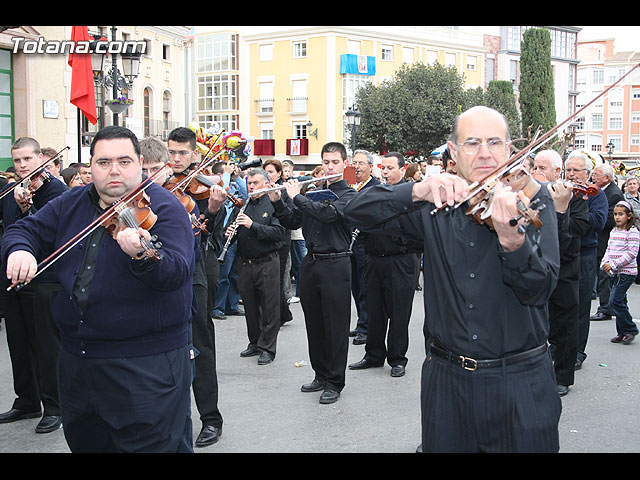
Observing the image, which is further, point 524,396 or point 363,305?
point 363,305

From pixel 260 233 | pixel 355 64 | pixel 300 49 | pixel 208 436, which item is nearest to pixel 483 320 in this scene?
pixel 208 436

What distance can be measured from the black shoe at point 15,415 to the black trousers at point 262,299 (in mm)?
2552

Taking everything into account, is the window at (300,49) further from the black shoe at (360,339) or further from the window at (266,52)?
the black shoe at (360,339)

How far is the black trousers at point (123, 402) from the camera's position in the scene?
3141mm

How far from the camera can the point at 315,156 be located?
165 ft

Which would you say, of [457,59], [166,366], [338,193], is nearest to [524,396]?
[166,366]

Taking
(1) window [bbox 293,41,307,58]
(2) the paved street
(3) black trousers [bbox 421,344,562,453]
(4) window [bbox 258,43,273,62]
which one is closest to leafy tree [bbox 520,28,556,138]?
(1) window [bbox 293,41,307,58]

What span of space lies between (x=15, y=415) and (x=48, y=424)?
1.41 feet

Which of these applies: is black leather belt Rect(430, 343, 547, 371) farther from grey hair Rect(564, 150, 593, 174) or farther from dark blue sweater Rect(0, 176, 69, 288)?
grey hair Rect(564, 150, 593, 174)

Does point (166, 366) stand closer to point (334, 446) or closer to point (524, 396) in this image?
point (524, 396)

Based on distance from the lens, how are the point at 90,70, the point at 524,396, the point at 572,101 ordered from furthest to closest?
the point at 572,101, the point at 90,70, the point at 524,396

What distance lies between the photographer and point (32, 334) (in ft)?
18.5

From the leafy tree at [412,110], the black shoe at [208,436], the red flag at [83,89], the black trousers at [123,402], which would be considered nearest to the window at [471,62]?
the leafy tree at [412,110]
